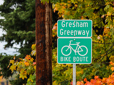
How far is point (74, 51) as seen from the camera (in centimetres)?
298

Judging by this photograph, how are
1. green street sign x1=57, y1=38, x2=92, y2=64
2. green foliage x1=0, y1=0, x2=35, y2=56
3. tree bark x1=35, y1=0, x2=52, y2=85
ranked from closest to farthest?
green street sign x1=57, y1=38, x2=92, y2=64, tree bark x1=35, y1=0, x2=52, y2=85, green foliage x1=0, y1=0, x2=35, y2=56

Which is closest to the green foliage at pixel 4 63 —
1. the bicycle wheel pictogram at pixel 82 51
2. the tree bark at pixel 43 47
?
the tree bark at pixel 43 47

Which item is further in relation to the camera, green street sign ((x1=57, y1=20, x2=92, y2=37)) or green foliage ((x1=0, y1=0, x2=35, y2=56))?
green foliage ((x1=0, y1=0, x2=35, y2=56))

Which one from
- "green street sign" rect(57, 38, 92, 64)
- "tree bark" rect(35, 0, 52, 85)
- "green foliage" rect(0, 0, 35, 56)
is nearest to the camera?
"green street sign" rect(57, 38, 92, 64)

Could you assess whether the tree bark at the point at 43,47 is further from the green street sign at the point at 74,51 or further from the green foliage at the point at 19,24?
the green foliage at the point at 19,24

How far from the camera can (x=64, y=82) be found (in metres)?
7.17

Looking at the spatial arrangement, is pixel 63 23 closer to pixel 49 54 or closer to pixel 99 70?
pixel 49 54

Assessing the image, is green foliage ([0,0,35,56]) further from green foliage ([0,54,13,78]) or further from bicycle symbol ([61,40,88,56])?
bicycle symbol ([61,40,88,56])

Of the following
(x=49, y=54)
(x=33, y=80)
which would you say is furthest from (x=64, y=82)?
(x=49, y=54)

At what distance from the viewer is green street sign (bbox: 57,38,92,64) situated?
2.95 meters

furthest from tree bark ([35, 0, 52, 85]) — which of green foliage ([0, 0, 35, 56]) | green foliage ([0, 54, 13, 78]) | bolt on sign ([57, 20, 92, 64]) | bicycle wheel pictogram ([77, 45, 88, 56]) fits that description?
green foliage ([0, 54, 13, 78])

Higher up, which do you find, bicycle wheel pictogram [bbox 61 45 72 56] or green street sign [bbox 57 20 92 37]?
green street sign [bbox 57 20 92 37]

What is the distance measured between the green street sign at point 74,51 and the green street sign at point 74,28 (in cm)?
8

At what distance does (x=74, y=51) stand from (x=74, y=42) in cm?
14
